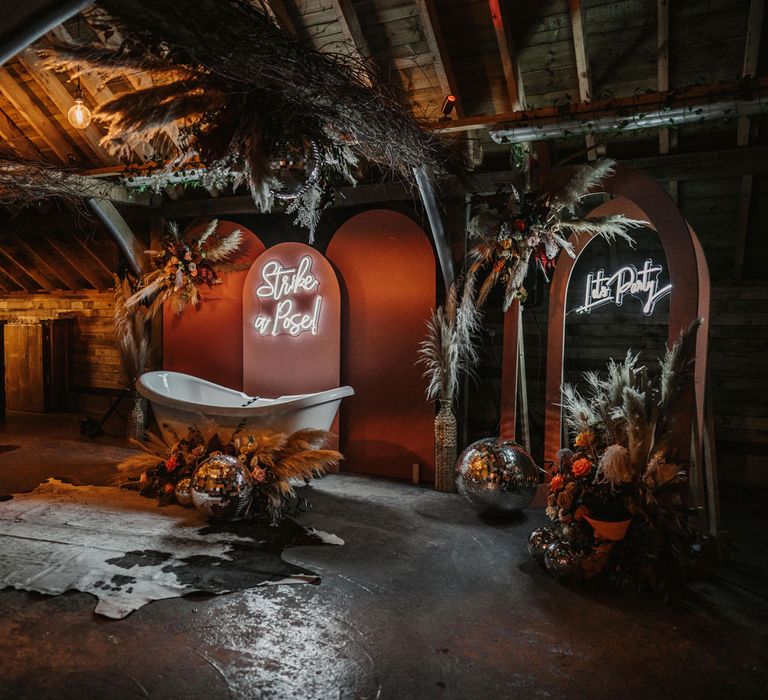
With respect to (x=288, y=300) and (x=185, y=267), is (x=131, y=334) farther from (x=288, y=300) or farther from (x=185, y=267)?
(x=288, y=300)

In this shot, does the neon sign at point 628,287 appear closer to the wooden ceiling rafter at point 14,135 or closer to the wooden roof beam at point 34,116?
the wooden roof beam at point 34,116

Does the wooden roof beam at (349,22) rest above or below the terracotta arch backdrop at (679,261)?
above

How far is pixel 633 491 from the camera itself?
3.61 meters

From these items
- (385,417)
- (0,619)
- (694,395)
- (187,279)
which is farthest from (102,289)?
(694,395)

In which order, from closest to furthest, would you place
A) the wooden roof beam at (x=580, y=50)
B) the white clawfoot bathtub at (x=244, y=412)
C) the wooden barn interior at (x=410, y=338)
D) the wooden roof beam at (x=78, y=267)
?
1. the wooden barn interior at (x=410, y=338)
2. the wooden roof beam at (x=580, y=50)
3. the white clawfoot bathtub at (x=244, y=412)
4. the wooden roof beam at (x=78, y=267)

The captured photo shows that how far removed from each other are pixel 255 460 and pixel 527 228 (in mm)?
2842

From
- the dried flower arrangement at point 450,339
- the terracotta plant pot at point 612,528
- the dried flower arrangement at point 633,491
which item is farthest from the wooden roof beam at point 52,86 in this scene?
the terracotta plant pot at point 612,528

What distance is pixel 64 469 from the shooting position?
19.9ft

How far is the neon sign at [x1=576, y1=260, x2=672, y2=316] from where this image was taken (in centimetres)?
509

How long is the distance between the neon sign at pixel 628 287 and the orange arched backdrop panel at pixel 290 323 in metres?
2.56

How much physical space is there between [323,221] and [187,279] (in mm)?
1767

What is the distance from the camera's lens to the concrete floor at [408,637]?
8.38ft

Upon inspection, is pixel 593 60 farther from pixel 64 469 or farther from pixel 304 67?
pixel 64 469

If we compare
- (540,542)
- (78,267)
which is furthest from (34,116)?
(540,542)
